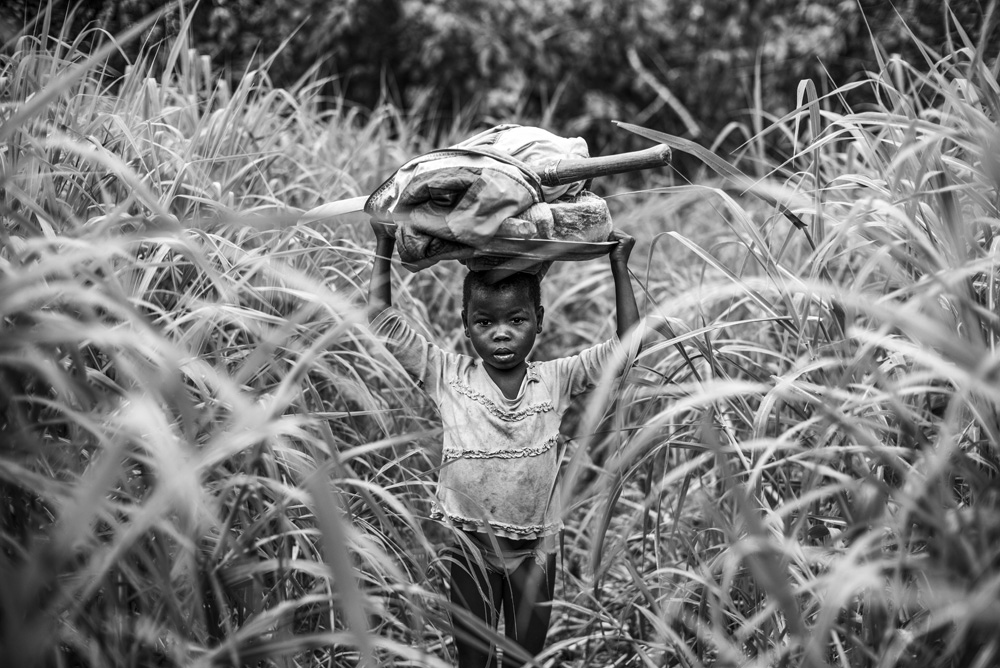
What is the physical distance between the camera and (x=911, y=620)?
1678 mm

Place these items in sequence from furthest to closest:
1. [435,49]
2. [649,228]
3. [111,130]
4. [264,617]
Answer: [435,49] → [649,228] → [111,130] → [264,617]

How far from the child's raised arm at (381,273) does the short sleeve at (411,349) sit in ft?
0.11

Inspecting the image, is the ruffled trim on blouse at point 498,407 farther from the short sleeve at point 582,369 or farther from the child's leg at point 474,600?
the child's leg at point 474,600

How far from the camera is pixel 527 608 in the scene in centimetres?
192

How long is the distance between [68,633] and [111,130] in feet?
5.50

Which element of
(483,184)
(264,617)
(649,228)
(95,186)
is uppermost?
(483,184)

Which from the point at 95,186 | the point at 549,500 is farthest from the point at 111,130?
the point at 549,500

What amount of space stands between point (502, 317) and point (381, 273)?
1.15 feet

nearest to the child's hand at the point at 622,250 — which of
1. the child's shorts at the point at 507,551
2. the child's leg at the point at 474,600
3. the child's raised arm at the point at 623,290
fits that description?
the child's raised arm at the point at 623,290

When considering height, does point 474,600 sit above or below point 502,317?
below

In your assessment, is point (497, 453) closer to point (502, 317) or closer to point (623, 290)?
point (502, 317)

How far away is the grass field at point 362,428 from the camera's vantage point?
1327 millimetres

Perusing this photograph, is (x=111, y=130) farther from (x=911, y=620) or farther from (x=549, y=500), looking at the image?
(x=911, y=620)

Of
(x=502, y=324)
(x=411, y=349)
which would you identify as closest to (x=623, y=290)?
(x=502, y=324)
